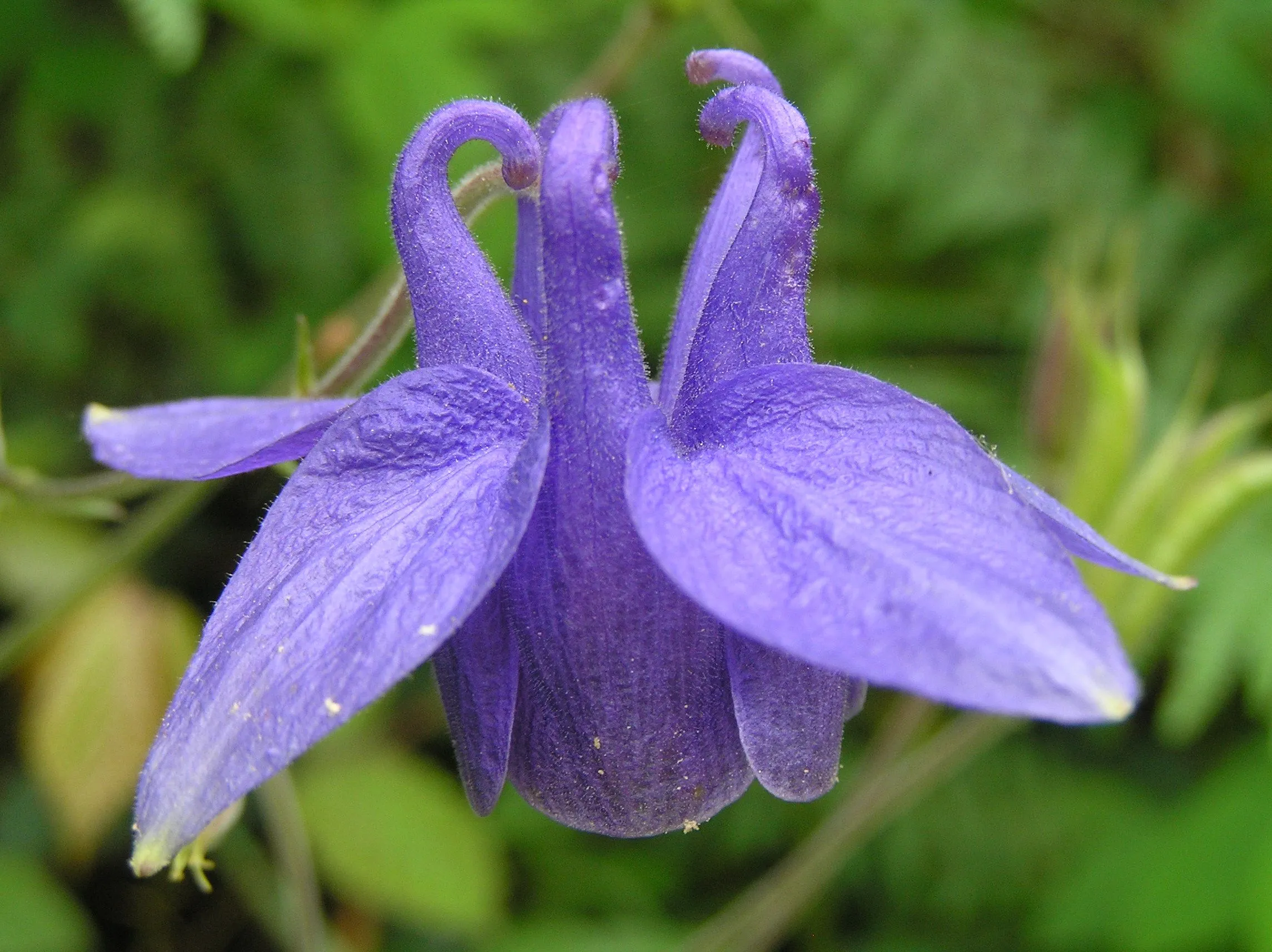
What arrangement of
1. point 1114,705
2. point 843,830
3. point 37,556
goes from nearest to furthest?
point 1114,705 → point 843,830 → point 37,556

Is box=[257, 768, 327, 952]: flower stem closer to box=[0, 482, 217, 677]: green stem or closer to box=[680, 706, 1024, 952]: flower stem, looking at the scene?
box=[0, 482, 217, 677]: green stem

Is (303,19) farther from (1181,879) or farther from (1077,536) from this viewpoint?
(1181,879)

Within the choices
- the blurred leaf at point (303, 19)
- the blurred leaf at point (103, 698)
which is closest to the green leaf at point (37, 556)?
the blurred leaf at point (103, 698)

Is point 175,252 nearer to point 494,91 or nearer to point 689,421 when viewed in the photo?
point 494,91

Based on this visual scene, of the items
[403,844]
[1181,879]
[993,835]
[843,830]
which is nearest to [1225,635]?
[1181,879]

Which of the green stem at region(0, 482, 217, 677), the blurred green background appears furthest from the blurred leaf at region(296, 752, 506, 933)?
the green stem at region(0, 482, 217, 677)

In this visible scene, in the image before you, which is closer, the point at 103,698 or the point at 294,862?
the point at 294,862

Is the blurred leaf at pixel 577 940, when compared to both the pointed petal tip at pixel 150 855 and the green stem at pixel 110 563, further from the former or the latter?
the pointed petal tip at pixel 150 855

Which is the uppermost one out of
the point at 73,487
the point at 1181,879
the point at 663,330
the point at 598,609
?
the point at 598,609
